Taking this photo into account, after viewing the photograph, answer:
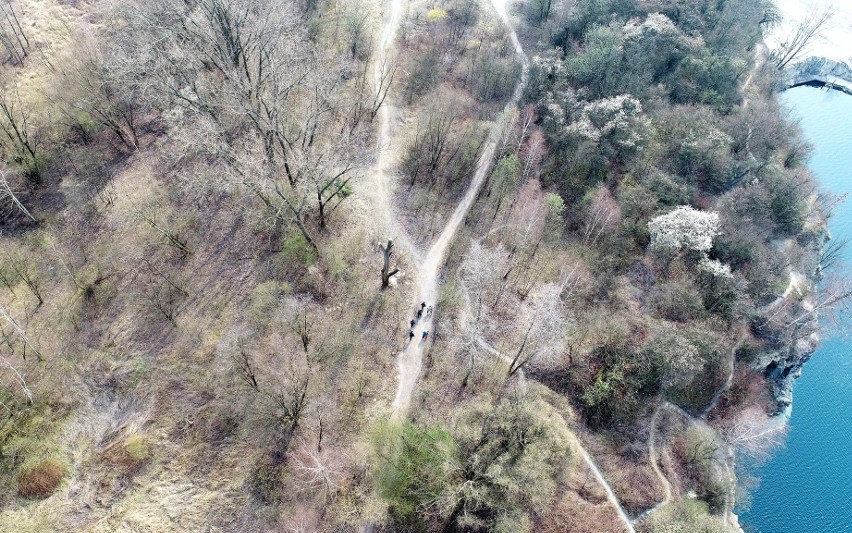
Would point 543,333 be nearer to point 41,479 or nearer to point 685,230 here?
point 685,230

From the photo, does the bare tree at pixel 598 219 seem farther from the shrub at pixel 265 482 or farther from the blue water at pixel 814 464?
the shrub at pixel 265 482

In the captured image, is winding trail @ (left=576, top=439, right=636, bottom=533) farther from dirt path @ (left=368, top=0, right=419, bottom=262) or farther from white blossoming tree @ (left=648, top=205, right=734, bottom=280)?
dirt path @ (left=368, top=0, right=419, bottom=262)

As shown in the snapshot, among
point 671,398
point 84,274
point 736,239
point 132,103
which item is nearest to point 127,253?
point 84,274

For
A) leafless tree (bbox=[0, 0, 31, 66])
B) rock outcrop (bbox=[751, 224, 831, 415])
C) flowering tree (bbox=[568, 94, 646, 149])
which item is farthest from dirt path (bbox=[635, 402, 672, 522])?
leafless tree (bbox=[0, 0, 31, 66])

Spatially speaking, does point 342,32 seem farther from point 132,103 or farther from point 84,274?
point 84,274

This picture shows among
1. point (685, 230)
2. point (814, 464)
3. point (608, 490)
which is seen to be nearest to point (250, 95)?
point (685, 230)

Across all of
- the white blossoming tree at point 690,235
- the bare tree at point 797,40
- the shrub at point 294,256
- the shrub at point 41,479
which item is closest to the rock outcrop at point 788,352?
the white blossoming tree at point 690,235
